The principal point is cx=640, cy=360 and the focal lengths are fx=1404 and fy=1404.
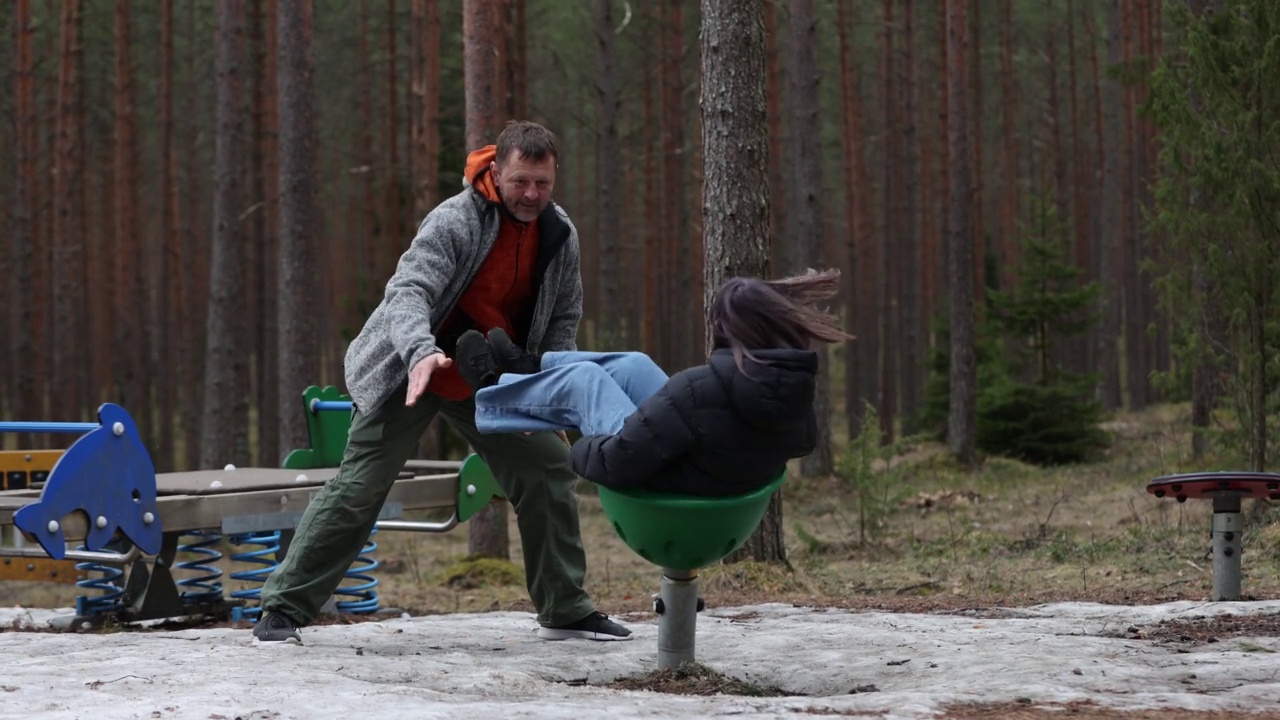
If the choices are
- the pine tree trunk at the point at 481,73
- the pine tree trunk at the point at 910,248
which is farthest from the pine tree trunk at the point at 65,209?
the pine tree trunk at the point at 910,248

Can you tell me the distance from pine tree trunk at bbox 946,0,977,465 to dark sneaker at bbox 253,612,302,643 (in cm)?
1618

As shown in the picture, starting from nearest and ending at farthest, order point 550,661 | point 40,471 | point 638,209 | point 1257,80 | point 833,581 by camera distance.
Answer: point 550,661 → point 40,471 → point 833,581 → point 1257,80 → point 638,209

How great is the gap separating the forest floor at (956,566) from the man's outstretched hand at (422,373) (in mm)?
1217

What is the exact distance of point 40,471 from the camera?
7875mm

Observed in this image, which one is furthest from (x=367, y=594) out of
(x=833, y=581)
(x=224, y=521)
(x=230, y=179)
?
(x=230, y=179)

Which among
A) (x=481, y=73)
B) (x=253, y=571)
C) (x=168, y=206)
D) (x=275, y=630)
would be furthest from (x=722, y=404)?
(x=168, y=206)

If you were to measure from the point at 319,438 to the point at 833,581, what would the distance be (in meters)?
3.42

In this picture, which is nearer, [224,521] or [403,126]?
[224,521]

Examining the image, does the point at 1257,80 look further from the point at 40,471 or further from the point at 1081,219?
the point at 1081,219

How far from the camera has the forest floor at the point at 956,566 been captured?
6.67 meters

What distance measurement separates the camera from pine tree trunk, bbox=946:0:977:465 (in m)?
20.5

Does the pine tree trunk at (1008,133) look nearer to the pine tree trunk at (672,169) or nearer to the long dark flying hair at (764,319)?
the pine tree trunk at (672,169)

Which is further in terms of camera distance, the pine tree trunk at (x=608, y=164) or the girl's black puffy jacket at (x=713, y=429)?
the pine tree trunk at (x=608, y=164)

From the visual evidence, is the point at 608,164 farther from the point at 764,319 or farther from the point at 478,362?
the point at 764,319
